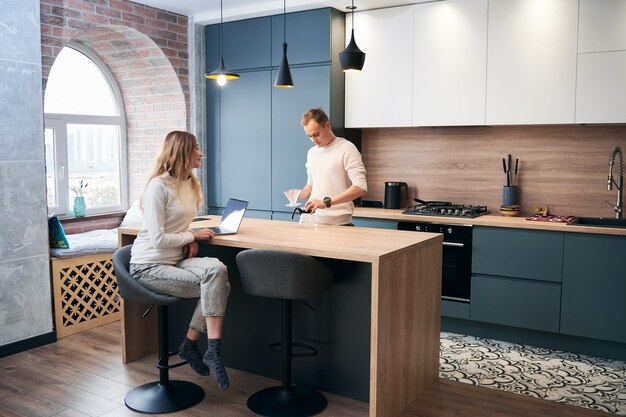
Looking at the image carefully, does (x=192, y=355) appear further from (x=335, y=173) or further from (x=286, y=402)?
(x=335, y=173)

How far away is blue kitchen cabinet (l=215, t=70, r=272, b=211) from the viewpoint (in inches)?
215

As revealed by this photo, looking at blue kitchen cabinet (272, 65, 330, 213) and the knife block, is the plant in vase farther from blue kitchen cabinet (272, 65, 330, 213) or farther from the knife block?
the knife block

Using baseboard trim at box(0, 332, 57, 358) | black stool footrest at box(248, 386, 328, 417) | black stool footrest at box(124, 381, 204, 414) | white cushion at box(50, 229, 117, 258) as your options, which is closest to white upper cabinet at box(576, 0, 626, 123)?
black stool footrest at box(248, 386, 328, 417)

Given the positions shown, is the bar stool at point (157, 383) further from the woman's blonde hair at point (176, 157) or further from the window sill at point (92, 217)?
the window sill at point (92, 217)

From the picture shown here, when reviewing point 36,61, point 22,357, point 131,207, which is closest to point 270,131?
point 131,207

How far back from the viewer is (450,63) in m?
4.73

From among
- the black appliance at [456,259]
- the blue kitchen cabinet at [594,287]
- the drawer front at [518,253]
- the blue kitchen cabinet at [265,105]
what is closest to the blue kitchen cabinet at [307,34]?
the blue kitchen cabinet at [265,105]

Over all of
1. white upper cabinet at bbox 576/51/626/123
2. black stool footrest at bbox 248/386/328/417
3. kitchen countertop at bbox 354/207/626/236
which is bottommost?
black stool footrest at bbox 248/386/328/417

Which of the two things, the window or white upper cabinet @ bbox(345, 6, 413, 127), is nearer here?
white upper cabinet @ bbox(345, 6, 413, 127)

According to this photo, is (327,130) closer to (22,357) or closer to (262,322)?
(262,322)

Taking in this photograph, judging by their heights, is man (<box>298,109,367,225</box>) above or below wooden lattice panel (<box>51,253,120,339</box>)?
above

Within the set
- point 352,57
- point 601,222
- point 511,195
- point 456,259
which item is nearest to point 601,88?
point 601,222

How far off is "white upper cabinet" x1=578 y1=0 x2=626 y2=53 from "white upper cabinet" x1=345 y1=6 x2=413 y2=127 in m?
1.28

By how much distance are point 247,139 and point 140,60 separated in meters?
1.21
